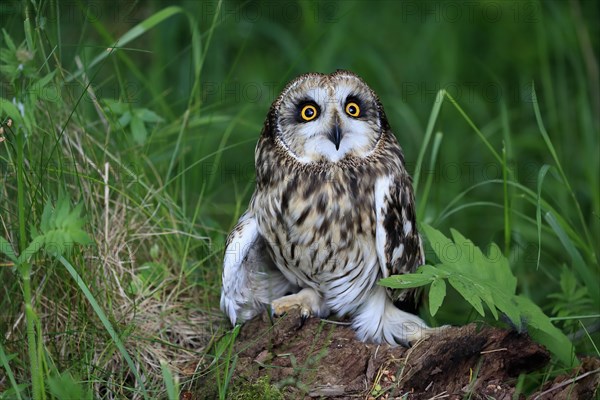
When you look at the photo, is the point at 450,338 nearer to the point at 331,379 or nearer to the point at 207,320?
the point at 331,379

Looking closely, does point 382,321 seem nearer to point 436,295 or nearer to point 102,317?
point 436,295

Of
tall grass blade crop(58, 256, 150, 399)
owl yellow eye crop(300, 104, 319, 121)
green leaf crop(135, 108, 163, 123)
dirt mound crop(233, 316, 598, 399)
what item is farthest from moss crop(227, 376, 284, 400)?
green leaf crop(135, 108, 163, 123)

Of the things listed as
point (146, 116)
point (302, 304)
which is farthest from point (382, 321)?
point (146, 116)

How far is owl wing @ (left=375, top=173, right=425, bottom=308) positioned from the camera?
3.55 metres

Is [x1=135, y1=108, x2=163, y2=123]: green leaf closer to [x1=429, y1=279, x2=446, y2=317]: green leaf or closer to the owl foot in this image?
the owl foot

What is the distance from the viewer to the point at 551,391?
3.41m

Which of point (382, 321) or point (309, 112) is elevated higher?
point (309, 112)

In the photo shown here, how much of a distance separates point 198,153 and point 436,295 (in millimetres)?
1758

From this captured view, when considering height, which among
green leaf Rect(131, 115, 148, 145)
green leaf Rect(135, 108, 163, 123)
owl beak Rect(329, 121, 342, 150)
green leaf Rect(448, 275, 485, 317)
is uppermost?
owl beak Rect(329, 121, 342, 150)

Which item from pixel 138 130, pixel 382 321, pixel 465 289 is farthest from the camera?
pixel 138 130

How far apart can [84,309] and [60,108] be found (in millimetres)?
1034

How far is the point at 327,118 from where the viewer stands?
135 inches

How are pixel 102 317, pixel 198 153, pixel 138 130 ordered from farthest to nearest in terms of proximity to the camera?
pixel 198 153 → pixel 138 130 → pixel 102 317

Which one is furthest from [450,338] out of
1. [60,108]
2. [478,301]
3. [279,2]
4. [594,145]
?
[279,2]
